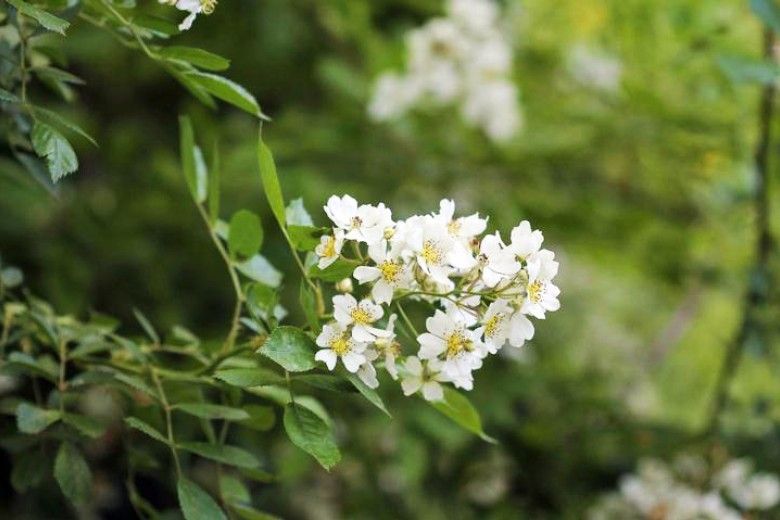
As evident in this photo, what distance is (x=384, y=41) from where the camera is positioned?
2223 mm

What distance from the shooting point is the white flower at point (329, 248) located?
79 centimetres

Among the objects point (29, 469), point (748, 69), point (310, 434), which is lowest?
point (29, 469)

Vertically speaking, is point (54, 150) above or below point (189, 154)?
below

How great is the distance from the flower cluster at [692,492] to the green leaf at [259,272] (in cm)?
80

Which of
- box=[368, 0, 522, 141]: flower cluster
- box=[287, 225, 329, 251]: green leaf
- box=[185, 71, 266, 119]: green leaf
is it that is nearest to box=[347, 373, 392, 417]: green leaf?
box=[287, 225, 329, 251]: green leaf

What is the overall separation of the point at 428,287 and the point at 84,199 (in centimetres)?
148

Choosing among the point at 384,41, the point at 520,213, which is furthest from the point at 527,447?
the point at 384,41

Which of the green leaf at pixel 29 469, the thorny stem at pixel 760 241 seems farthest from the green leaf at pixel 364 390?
the thorny stem at pixel 760 241

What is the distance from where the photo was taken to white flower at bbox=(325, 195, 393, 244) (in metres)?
0.79

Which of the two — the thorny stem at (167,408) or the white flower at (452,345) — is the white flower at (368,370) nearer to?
the white flower at (452,345)

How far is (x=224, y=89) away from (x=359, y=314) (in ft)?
0.77

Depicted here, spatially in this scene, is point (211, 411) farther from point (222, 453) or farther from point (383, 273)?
point (383, 273)

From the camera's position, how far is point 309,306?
2.66 ft

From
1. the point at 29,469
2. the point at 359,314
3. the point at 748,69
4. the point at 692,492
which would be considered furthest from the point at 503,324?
the point at 692,492
